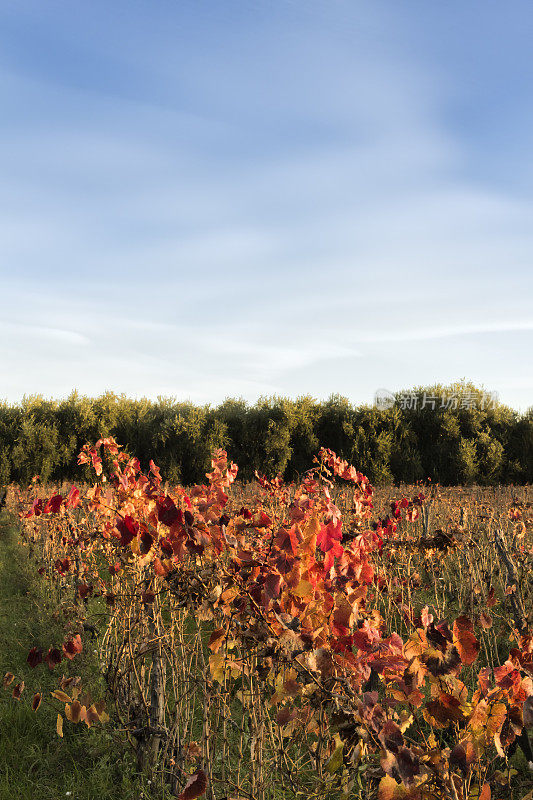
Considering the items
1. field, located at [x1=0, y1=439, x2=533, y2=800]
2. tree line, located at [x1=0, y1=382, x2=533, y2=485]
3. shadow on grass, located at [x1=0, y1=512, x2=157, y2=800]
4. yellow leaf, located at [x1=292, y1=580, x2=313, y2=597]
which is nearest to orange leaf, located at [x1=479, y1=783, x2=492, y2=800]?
field, located at [x1=0, y1=439, x2=533, y2=800]

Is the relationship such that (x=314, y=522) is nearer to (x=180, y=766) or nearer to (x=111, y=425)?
(x=180, y=766)

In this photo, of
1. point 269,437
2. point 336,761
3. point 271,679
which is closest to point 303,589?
point 336,761

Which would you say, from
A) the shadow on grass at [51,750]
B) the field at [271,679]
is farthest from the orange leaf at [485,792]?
the shadow on grass at [51,750]

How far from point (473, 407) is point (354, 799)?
1841 cm

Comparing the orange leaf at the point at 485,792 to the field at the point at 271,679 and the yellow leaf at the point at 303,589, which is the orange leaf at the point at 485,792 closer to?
the field at the point at 271,679

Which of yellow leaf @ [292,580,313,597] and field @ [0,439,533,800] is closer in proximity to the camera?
field @ [0,439,533,800]

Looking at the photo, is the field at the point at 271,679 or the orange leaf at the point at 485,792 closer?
the orange leaf at the point at 485,792

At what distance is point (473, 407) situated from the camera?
19984 mm

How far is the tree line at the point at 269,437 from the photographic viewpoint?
1778 cm

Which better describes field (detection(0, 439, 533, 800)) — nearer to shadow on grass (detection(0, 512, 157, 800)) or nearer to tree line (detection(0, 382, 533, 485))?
shadow on grass (detection(0, 512, 157, 800))

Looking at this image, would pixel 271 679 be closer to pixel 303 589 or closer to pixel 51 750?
pixel 303 589

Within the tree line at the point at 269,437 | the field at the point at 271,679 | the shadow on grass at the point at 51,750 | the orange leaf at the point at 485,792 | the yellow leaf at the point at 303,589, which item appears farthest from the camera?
the tree line at the point at 269,437

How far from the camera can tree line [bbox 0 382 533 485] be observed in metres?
17.8

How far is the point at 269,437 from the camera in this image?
59.1ft
